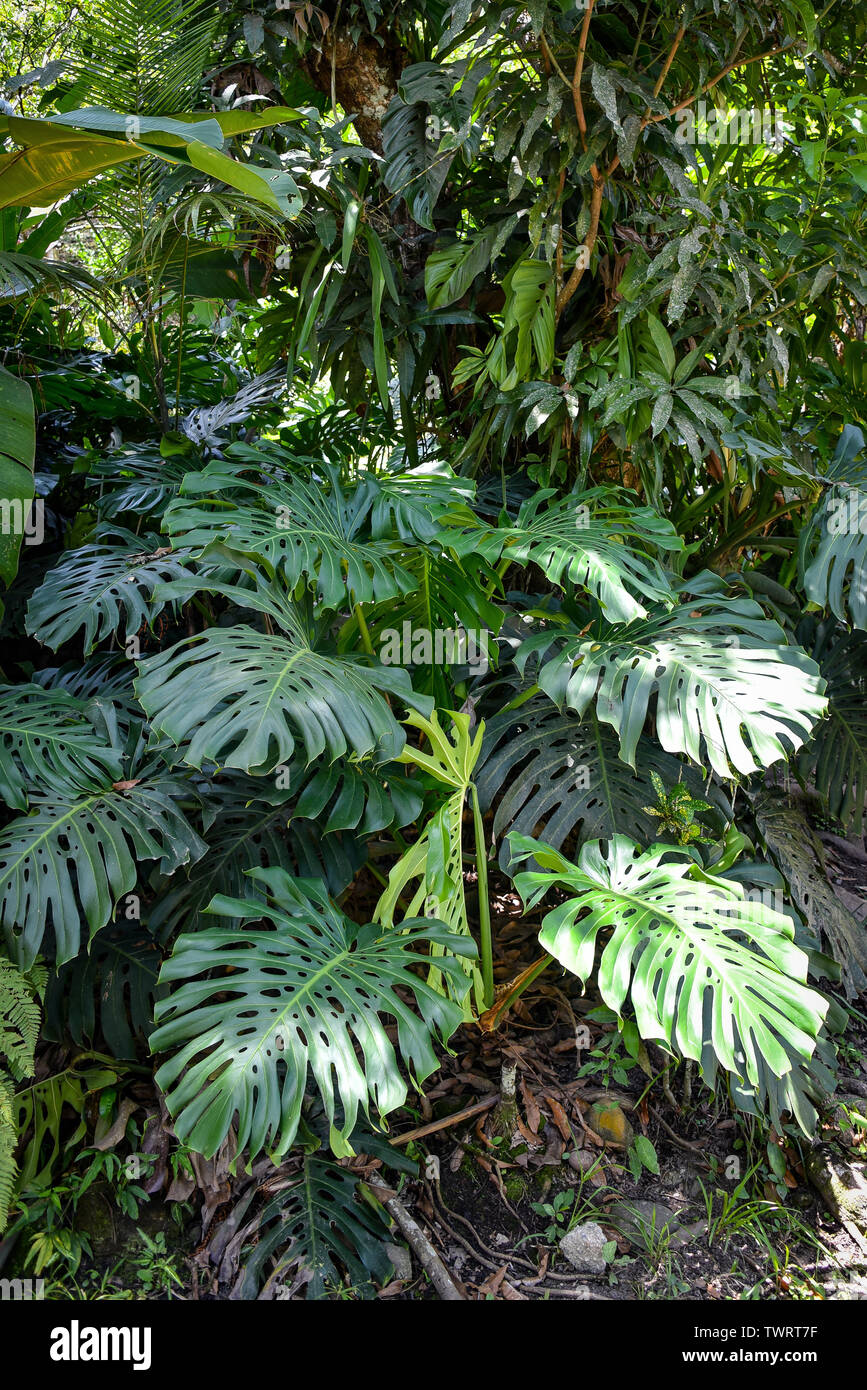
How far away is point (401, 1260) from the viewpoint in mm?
1697

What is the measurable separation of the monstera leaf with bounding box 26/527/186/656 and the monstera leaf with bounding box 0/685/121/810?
13 centimetres

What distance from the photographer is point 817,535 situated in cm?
216

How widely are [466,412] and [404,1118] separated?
1.81m

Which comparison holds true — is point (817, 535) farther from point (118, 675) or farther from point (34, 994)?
point (34, 994)

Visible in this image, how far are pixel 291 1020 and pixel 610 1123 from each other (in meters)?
0.99

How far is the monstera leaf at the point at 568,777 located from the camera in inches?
74.4

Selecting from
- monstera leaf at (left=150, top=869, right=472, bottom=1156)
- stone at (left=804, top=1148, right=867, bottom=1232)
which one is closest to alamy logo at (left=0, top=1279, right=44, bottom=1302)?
monstera leaf at (left=150, top=869, right=472, bottom=1156)

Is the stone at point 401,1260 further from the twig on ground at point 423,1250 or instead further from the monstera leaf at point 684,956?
the monstera leaf at point 684,956

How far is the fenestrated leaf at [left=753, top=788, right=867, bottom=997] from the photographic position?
2.10 metres

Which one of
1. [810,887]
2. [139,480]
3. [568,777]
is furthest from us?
[139,480]

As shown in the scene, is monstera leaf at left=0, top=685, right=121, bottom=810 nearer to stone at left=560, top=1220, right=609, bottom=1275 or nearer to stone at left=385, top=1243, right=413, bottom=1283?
stone at left=385, top=1243, right=413, bottom=1283
